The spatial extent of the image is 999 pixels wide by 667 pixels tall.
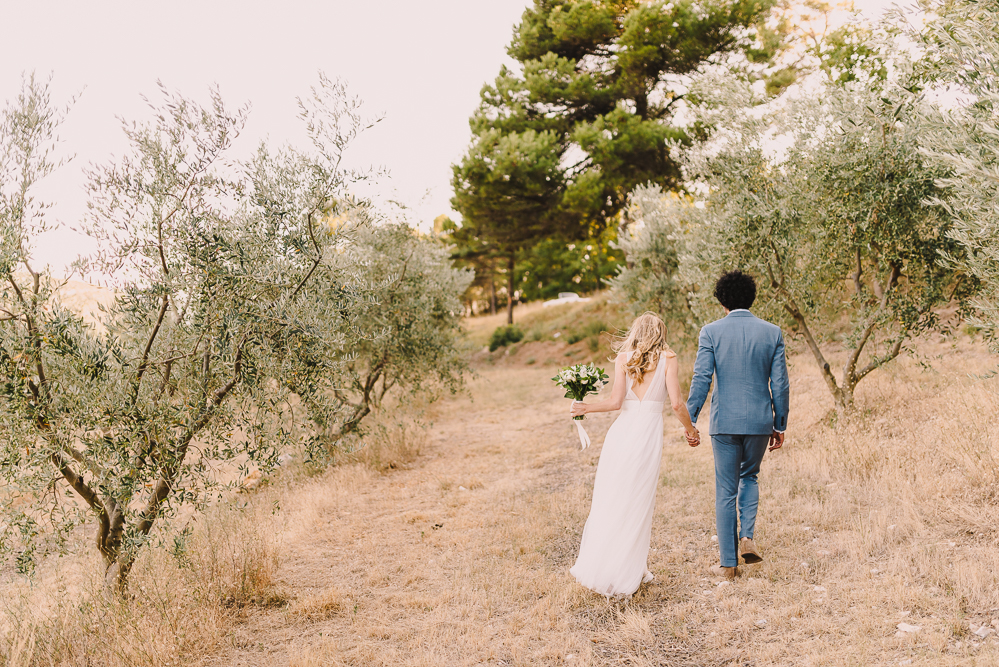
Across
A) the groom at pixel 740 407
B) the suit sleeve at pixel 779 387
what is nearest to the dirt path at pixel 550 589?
the groom at pixel 740 407

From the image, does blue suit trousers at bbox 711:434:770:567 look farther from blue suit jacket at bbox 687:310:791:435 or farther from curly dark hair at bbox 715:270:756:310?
curly dark hair at bbox 715:270:756:310

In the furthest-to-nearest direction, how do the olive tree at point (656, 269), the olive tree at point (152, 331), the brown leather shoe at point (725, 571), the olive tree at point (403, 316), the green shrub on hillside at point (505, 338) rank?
the green shrub on hillside at point (505, 338)
the olive tree at point (656, 269)
the olive tree at point (403, 316)
the brown leather shoe at point (725, 571)
the olive tree at point (152, 331)

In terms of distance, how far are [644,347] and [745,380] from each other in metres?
1.00

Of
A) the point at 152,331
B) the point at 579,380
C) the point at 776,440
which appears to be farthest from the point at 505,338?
the point at 152,331

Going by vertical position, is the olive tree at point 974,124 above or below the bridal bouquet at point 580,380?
above

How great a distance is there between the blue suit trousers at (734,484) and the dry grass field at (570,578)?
0.37 metres

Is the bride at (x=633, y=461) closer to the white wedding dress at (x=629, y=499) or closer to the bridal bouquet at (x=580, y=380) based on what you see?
the white wedding dress at (x=629, y=499)

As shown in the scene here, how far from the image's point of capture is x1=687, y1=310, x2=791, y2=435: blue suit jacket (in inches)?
211

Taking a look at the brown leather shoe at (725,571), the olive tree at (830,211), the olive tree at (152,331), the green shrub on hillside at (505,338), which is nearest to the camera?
the olive tree at (152,331)

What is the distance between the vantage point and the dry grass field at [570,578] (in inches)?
179

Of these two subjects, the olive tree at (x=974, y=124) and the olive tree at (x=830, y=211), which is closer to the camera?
the olive tree at (x=974, y=124)

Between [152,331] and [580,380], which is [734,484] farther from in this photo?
[152,331]

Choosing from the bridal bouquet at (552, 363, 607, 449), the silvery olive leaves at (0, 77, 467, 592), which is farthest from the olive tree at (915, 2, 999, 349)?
the silvery olive leaves at (0, 77, 467, 592)

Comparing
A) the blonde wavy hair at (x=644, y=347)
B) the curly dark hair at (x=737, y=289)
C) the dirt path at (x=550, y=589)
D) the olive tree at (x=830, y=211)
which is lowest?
the dirt path at (x=550, y=589)
